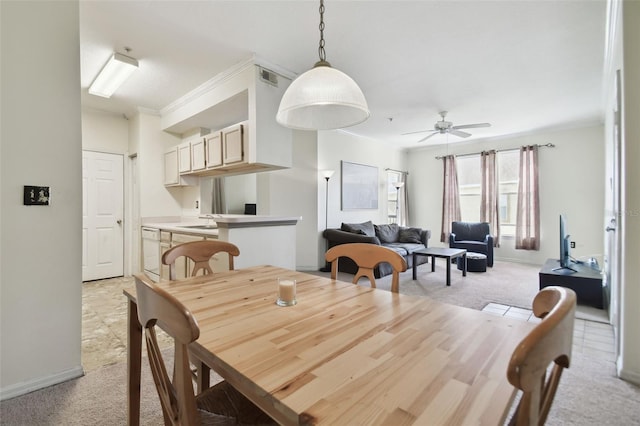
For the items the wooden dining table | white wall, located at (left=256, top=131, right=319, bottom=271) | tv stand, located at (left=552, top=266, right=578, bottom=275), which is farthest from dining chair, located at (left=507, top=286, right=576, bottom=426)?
white wall, located at (left=256, top=131, right=319, bottom=271)

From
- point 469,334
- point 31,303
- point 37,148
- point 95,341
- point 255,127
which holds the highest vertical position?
point 255,127

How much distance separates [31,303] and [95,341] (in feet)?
2.84

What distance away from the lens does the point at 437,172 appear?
7129 millimetres

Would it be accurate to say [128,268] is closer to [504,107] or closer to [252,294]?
[252,294]

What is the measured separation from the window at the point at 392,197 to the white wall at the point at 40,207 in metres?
6.02

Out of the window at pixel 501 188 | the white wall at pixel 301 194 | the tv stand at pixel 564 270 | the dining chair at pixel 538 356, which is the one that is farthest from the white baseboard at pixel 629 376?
the window at pixel 501 188

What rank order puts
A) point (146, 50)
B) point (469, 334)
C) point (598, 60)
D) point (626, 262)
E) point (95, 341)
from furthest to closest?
point (598, 60) < point (146, 50) < point (95, 341) < point (626, 262) < point (469, 334)

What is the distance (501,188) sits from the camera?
20.6 feet

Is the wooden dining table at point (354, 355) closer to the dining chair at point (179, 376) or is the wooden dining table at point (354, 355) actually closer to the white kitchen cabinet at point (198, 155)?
the dining chair at point (179, 376)

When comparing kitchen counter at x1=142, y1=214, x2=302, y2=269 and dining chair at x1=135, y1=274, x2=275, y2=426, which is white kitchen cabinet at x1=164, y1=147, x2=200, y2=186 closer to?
kitchen counter at x1=142, y1=214, x2=302, y2=269

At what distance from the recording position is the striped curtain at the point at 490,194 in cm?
617

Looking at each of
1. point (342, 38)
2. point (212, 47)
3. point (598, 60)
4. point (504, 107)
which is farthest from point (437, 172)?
point (212, 47)

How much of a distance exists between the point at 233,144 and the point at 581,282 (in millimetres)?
4170

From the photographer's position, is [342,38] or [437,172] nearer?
[342,38]
